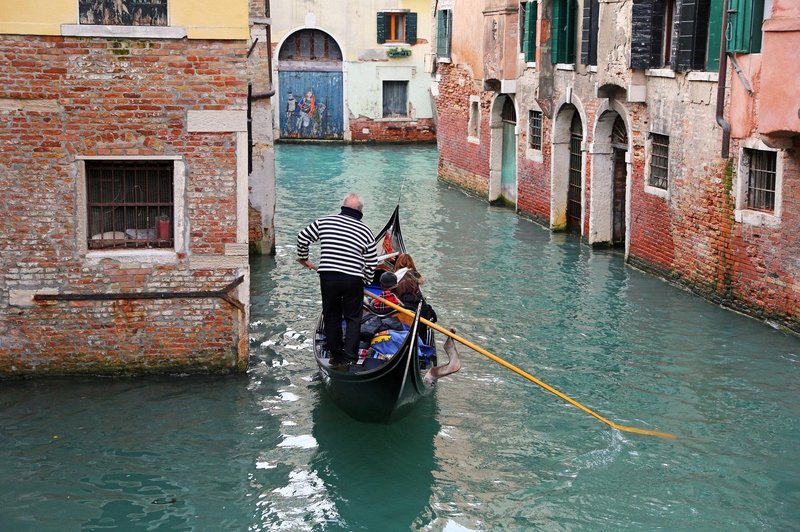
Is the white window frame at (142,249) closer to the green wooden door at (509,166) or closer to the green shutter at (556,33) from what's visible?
the green shutter at (556,33)

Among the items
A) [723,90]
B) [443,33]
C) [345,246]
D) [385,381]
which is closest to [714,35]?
[723,90]

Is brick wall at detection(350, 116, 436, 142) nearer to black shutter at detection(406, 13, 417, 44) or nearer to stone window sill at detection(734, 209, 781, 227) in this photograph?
black shutter at detection(406, 13, 417, 44)

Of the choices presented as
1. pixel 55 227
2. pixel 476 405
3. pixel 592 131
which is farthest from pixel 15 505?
pixel 592 131

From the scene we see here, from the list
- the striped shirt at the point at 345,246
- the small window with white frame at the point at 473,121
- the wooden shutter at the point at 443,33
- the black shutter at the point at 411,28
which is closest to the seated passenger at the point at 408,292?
the striped shirt at the point at 345,246

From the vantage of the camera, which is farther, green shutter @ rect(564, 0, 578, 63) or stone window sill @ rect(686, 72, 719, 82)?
green shutter @ rect(564, 0, 578, 63)

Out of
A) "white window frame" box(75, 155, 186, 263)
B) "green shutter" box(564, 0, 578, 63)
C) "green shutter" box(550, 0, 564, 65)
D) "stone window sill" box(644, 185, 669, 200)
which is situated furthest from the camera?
"green shutter" box(550, 0, 564, 65)

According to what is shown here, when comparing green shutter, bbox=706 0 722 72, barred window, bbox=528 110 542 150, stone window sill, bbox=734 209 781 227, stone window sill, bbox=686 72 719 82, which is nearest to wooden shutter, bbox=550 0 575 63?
barred window, bbox=528 110 542 150

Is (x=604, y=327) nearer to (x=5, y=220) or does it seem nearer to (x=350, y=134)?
(x=5, y=220)

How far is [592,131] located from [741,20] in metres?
3.88

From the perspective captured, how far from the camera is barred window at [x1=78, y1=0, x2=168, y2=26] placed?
7133 mm

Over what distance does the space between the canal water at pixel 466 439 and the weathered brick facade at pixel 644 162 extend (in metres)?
0.51

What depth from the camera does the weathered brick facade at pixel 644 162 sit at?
9094 mm

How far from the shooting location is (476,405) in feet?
24.2

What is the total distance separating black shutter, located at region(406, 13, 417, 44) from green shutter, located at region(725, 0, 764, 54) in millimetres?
15722
